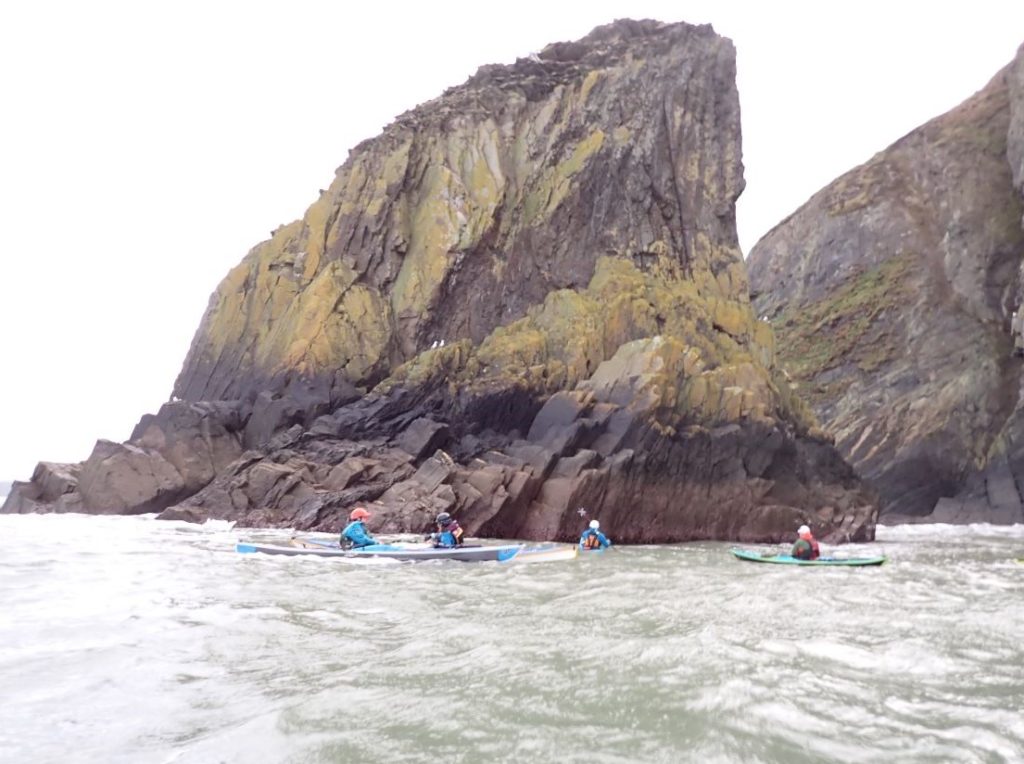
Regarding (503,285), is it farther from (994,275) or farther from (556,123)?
(994,275)

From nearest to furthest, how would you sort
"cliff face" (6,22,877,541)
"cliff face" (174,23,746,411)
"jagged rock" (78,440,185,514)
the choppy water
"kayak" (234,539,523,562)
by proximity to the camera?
the choppy water → "kayak" (234,539,523,562) → "cliff face" (6,22,877,541) → "jagged rock" (78,440,185,514) → "cliff face" (174,23,746,411)

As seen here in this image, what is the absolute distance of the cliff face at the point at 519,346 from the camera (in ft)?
92.5

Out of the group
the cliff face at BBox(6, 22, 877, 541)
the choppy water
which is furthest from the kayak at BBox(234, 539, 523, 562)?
the cliff face at BBox(6, 22, 877, 541)

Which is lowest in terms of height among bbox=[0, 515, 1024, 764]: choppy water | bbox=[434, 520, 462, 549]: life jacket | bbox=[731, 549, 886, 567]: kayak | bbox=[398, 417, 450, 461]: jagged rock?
bbox=[731, 549, 886, 567]: kayak

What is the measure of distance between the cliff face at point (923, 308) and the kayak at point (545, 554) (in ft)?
107

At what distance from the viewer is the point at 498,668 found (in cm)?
859

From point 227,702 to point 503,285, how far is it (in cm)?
3068

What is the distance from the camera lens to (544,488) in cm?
2727

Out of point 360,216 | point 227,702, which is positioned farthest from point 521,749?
point 360,216

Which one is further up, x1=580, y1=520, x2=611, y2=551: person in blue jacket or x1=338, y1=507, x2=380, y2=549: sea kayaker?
x1=338, y1=507, x2=380, y2=549: sea kayaker

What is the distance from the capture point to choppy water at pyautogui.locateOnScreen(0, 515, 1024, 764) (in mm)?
6379

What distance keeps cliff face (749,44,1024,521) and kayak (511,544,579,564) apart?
32.7 metres

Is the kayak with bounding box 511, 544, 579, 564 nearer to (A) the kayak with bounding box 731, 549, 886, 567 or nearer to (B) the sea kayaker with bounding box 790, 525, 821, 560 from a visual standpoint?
(A) the kayak with bounding box 731, 549, 886, 567

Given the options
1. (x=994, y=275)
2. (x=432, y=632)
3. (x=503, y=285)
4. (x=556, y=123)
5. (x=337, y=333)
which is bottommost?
(x=432, y=632)
